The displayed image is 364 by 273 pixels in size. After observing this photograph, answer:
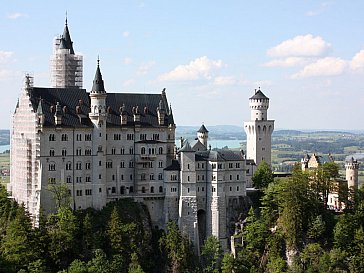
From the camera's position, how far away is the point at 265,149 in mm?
131000

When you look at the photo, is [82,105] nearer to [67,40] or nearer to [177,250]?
[67,40]

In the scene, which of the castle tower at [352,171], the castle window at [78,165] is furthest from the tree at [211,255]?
the castle tower at [352,171]

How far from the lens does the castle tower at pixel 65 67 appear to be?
121 m

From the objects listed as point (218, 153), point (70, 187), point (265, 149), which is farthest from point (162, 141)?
point (265, 149)

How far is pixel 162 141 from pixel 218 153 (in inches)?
362

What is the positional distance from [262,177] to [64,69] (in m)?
38.8

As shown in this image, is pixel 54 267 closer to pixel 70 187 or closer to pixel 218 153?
pixel 70 187

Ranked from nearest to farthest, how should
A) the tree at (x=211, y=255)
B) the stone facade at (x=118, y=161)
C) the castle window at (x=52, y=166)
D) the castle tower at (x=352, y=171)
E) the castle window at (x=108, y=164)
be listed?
the castle window at (x=52, y=166) → the stone facade at (x=118, y=161) → the tree at (x=211, y=255) → the castle window at (x=108, y=164) → the castle tower at (x=352, y=171)

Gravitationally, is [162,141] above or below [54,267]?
above

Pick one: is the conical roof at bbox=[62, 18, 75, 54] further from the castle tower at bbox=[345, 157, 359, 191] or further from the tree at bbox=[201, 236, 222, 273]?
the castle tower at bbox=[345, 157, 359, 191]

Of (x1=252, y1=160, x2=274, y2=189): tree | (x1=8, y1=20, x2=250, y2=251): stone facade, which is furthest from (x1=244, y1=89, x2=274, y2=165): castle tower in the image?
(x1=8, y1=20, x2=250, y2=251): stone facade

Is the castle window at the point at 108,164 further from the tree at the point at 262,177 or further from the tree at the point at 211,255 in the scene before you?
the tree at the point at 262,177

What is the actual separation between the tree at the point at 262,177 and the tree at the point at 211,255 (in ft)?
53.4

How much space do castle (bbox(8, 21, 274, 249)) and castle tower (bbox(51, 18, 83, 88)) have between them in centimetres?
1057
